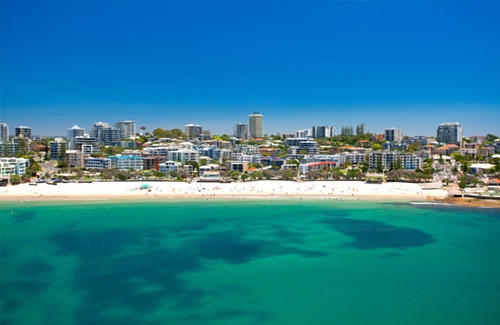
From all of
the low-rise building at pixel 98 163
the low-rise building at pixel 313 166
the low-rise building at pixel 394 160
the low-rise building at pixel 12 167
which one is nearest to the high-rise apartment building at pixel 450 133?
the low-rise building at pixel 394 160

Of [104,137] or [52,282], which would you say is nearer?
[52,282]

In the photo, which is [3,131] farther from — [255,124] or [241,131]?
[255,124]

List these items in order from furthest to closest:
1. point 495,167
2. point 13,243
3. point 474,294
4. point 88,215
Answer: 1. point 495,167
2. point 88,215
3. point 13,243
4. point 474,294

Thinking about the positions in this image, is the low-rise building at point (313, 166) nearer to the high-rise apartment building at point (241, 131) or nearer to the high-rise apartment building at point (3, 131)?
the high-rise apartment building at point (241, 131)

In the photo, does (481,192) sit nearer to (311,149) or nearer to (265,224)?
(265,224)

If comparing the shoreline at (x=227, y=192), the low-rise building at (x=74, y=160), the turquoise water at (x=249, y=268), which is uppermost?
the low-rise building at (x=74, y=160)

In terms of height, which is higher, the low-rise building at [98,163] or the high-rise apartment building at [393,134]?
the high-rise apartment building at [393,134]

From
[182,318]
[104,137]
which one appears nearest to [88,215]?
[182,318]
